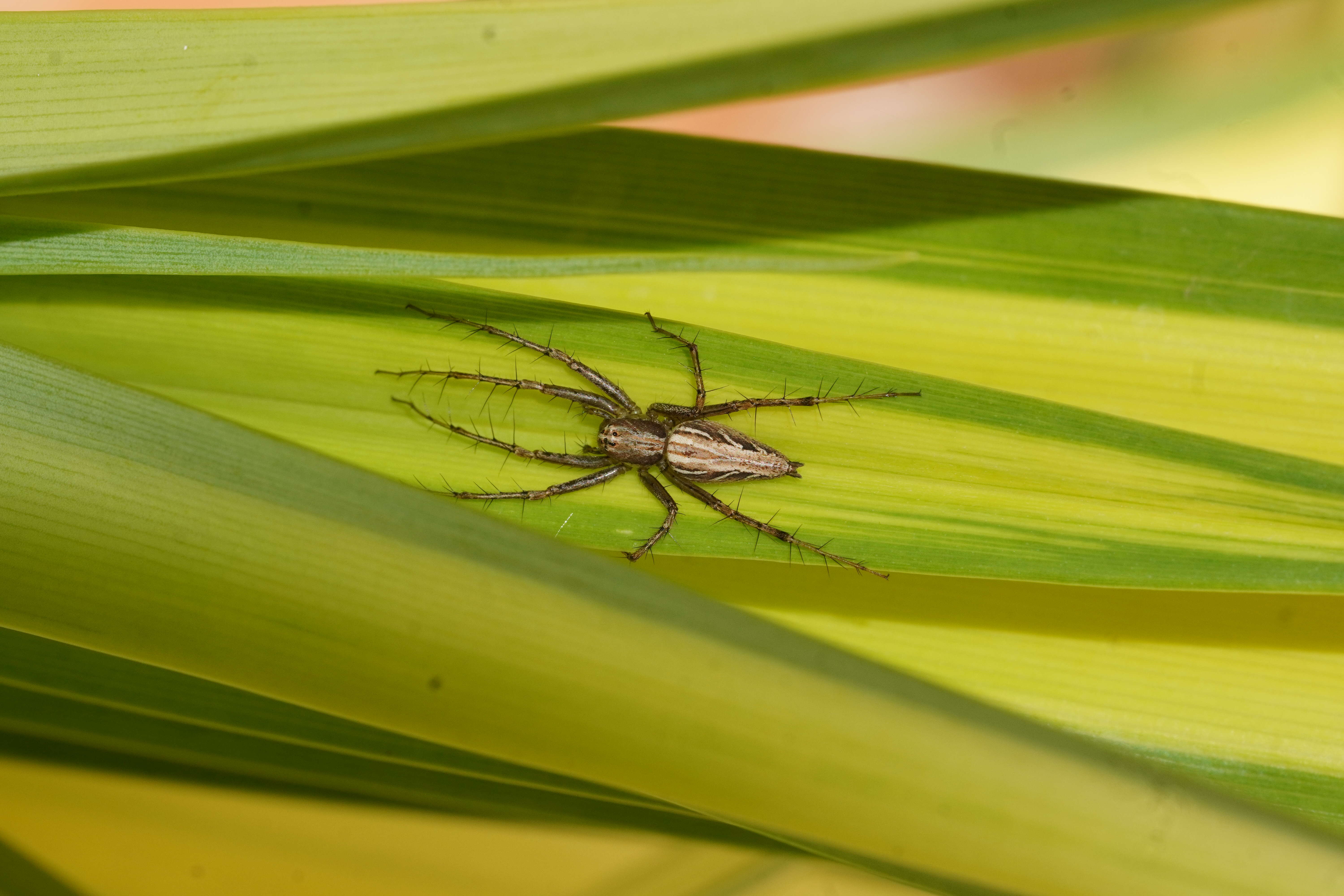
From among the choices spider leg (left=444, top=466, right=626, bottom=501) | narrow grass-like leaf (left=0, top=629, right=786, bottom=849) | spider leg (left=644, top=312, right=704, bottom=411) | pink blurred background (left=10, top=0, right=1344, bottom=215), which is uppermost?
pink blurred background (left=10, top=0, right=1344, bottom=215)

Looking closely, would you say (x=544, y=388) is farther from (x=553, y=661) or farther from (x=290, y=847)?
(x=290, y=847)

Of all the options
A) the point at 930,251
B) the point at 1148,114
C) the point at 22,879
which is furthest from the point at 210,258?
the point at 1148,114

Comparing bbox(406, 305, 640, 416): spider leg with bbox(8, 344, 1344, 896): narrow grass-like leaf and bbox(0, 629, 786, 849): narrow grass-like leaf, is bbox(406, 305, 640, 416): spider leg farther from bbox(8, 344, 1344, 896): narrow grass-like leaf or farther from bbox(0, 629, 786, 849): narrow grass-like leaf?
bbox(0, 629, 786, 849): narrow grass-like leaf

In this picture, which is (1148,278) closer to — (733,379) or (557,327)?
(733,379)

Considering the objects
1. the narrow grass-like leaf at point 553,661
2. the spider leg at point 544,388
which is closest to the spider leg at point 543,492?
the spider leg at point 544,388

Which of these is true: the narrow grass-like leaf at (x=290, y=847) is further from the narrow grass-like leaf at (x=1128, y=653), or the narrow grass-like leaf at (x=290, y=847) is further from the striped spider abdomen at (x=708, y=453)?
the striped spider abdomen at (x=708, y=453)

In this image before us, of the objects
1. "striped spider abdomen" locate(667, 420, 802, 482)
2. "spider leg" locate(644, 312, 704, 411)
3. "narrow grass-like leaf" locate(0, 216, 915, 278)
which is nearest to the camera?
"narrow grass-like leaf" locate(0, 216, 915, 278)

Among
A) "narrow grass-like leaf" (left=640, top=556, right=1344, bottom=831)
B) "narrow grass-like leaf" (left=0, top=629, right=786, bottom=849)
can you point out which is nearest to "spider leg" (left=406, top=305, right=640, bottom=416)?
"narrow grass-like leaf" (left=640, top=556, right=1344, bottom=831)
